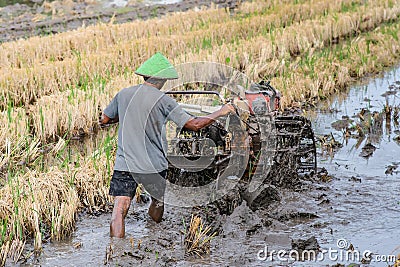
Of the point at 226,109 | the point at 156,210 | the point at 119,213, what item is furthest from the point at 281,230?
the point at 119,213

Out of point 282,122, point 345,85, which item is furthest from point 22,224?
point 345,85

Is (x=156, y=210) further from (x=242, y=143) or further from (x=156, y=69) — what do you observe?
(x=156, y=69)

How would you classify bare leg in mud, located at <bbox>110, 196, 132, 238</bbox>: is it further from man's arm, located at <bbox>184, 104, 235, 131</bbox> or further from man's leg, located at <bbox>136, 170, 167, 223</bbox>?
man's arm, located at <bbox>184, 104, 235, 131</bbox>

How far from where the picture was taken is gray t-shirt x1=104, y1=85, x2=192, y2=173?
4.56 meters

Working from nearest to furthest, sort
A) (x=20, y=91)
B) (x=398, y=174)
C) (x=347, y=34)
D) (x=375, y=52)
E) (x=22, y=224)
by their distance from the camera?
(x=22, y=224) → (x=398, y=174) → (x=20, y=91) → (x=375, y=52) → (x=347, y=34)

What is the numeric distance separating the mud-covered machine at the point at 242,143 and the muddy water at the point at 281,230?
37 cm

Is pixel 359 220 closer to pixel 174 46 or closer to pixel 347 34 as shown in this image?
pixel 174 46

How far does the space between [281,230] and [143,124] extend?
1413mm

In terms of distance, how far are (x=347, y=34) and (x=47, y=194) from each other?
30.2ft

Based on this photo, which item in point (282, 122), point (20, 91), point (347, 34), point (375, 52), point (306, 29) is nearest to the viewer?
point (282, 122)

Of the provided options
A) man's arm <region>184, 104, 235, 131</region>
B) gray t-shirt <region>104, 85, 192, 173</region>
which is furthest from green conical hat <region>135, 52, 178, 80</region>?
man's arm <region>184, 104, 235, 131</region>

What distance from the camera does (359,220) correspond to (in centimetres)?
514

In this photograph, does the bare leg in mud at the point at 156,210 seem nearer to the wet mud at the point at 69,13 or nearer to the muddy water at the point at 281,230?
the muddy water at the point at 281,230

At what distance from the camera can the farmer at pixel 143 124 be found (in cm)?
455
